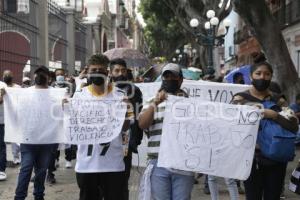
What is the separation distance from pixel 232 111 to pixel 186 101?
1.25 ft

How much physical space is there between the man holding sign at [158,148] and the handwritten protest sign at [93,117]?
1.44 ft

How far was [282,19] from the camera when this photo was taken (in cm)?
2698

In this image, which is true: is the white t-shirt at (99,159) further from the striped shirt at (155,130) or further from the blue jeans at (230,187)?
the blue jeans at (230,187)

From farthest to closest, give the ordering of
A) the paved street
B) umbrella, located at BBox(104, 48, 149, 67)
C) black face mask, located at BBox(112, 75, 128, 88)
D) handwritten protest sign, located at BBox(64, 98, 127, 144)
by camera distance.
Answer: umbrella, located at BBox(104, 48, 149, 67) < the paved street < black face mask, located at BBox(112, 75, 128, 88) < handwritten protest sign, located at BBox(64, 98, 127, 144)

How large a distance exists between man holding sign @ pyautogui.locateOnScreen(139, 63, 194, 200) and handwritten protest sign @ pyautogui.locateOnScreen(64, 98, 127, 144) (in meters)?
0.44

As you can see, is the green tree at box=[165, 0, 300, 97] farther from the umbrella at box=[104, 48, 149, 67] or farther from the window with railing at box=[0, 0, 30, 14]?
the window with railing at box=[0, 0, 30, 14]

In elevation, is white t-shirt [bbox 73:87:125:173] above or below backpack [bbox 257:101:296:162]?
below

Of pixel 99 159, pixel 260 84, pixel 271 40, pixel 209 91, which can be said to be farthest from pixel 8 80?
pixel 260 84

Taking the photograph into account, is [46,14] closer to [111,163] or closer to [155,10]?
[111,163]

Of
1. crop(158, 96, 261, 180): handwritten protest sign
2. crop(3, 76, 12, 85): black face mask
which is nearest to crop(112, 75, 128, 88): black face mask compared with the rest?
crop(158, 96, 261, 180): handwritten protest sign

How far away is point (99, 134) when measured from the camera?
4930mm

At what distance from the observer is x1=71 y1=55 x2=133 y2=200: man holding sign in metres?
4.85

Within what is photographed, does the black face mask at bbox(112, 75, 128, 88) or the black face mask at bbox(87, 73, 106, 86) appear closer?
the black face mask at bbox(87, 73, 106, 86)

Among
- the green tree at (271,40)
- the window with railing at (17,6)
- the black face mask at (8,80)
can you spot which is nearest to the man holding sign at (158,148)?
the black face mask at (8,80)
